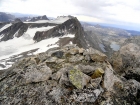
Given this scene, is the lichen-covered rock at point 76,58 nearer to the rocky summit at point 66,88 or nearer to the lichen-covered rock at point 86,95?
the rocky summit at point 66,88

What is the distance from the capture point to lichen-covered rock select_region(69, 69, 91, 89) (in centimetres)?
1408

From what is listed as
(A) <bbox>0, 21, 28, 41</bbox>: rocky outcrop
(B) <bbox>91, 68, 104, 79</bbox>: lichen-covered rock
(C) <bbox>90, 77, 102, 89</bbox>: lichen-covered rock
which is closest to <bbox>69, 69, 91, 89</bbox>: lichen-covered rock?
(C) <bbox>90, 77, 102, 89</bbox>: lichen-covered rock

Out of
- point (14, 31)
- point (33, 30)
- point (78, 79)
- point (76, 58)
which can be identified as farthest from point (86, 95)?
point (14, 31)

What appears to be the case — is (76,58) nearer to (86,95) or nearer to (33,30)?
(86,95)

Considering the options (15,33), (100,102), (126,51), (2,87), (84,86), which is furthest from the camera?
A: (15,33)

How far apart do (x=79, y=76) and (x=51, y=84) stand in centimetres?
276

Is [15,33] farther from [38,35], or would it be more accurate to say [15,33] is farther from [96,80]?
[96,80]

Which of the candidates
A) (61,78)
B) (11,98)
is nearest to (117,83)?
(61,78)

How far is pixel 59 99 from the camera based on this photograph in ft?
43.9

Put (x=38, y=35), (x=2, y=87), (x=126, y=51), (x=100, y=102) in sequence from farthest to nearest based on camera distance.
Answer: (x=38, y=35), (x=126, y=51), (x=2, y=87), (x=100, y=102)

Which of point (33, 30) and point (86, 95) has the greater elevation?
point (86, 95)

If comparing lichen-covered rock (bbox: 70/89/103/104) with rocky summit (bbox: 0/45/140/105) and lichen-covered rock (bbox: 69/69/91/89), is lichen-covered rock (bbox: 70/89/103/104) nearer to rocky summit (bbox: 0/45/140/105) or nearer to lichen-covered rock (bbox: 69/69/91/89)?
rocky summit (bbox: 0/45/140/105)

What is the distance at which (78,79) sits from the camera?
14.4 m

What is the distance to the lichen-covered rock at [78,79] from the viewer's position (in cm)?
1408
